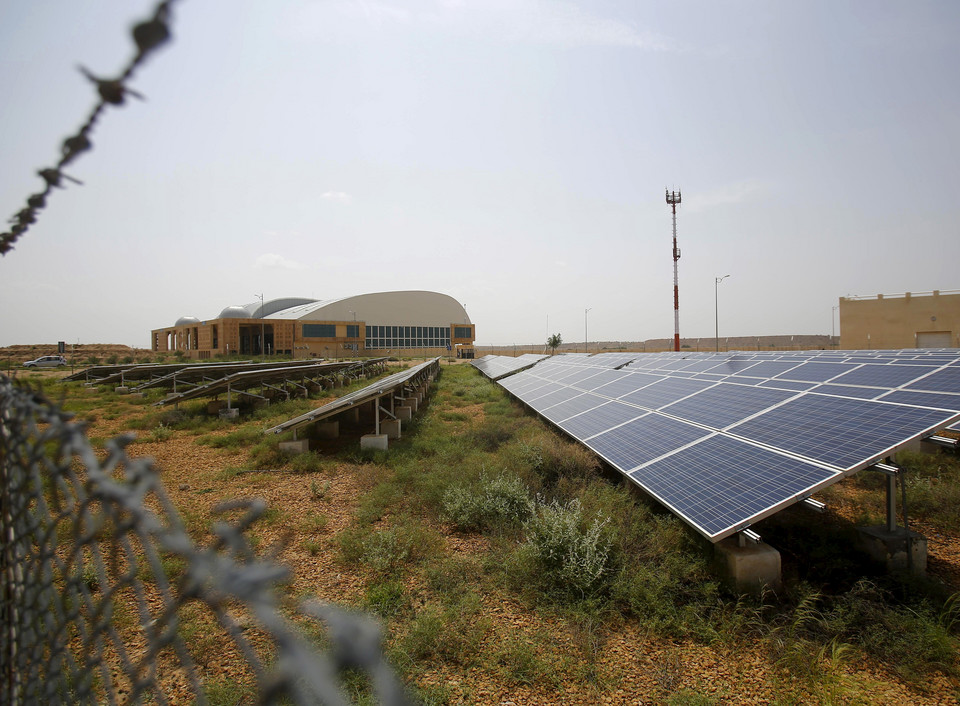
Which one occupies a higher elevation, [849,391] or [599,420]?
[849,391]

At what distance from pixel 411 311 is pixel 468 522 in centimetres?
7804

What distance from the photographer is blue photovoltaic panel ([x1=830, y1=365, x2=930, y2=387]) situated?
8.26 m

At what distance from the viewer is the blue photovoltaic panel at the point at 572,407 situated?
11484 millimetres

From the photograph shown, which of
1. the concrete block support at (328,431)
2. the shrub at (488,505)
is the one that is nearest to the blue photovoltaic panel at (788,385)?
the shrub at (488,505)

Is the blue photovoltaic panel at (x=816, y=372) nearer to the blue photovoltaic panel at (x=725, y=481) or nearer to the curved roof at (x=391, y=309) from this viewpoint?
the blue photovoltaic panel at (x=725, y=481)

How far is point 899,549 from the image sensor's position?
5746mm

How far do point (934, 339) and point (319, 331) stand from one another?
230 feet

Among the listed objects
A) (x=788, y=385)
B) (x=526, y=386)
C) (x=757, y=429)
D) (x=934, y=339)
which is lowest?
(x=526, y=386)

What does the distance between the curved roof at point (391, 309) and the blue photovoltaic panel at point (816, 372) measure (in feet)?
230

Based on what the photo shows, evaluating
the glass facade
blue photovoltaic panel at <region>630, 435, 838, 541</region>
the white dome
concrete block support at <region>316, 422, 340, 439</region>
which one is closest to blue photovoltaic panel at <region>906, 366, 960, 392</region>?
blue photovoltaic panel at <region>630, 435, 838, 541</region>

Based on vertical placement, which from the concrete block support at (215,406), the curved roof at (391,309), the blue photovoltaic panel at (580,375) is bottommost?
the concrete block support at (215,406)

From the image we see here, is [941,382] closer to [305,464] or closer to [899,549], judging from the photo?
[899,549]

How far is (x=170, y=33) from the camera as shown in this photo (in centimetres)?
120

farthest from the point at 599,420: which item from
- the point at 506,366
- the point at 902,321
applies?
the point at 902,321
